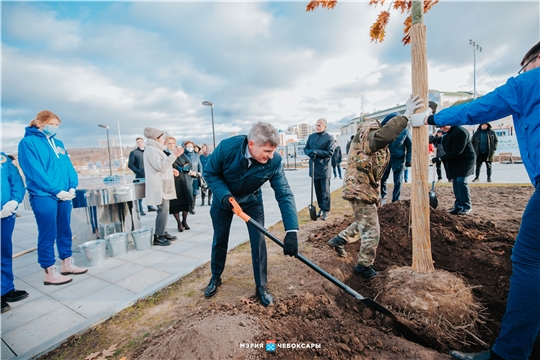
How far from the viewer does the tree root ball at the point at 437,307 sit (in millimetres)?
2082

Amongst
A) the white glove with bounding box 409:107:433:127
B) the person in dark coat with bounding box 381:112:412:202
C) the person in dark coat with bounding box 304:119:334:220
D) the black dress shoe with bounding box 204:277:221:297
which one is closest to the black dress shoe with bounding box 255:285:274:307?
Result: the black dress shoe with bounding box 204:277:221:297

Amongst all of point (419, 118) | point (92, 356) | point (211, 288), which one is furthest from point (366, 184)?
point (92, 356)

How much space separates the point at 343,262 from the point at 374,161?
4.86 feet

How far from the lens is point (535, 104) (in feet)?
5.20

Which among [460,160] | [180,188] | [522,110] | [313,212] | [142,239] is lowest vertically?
[142,239]

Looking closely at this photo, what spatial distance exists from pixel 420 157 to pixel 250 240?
1.93 metres

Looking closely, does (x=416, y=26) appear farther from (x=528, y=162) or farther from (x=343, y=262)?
(x=343, y=262)

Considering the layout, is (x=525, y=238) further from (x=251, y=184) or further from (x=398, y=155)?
(x=398, y=155)

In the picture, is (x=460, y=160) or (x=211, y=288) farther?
(x=460, y=160)

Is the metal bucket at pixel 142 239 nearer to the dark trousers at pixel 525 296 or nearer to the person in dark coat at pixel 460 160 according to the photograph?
the dark trousers at pixel 525 296

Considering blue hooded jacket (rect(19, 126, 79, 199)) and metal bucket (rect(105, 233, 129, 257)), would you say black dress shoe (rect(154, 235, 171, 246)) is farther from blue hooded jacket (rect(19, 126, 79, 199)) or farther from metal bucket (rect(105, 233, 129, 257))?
blue hooded jacket (rect(19, 126, 79, 199))

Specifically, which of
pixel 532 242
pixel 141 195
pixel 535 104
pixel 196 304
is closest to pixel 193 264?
pixel 196 304

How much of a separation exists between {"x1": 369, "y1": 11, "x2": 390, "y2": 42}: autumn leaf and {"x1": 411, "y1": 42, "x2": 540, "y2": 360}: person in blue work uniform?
6.74 feet

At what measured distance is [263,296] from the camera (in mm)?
2627
